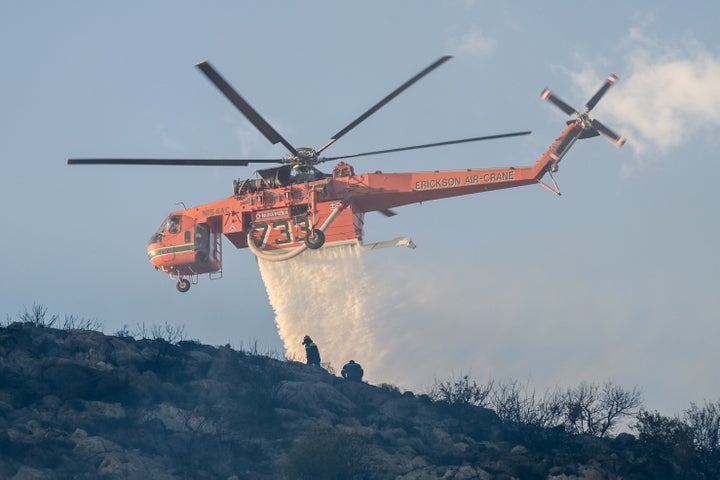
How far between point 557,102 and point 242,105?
13134mm

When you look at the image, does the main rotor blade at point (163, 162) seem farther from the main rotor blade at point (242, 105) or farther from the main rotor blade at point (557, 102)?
the main rotor blade at point (557, 102)

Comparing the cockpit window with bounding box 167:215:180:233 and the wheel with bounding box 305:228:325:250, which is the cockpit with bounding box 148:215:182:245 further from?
the wheel with bounding box 305:228:325:250

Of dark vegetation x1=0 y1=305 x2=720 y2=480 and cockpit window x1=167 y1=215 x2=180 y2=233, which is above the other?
cockpit window x1=167 y1=215 x2=180 y2=233

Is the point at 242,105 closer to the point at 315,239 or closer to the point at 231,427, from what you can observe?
the point at 315,239

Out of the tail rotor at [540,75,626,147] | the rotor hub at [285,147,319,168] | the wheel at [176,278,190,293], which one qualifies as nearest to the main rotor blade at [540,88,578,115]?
the tail rotor at [540,75,626,147]

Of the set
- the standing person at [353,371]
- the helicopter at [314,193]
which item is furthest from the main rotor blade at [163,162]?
the standing person at [353,371]

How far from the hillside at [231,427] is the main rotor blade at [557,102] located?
542 inches

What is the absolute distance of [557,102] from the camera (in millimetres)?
47375

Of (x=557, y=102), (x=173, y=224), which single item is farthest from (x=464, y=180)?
(x=173, y=224)

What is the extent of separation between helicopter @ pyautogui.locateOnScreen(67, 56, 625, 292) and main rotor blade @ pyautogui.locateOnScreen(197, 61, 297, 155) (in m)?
0.05

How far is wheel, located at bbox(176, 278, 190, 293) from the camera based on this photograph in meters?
55.1

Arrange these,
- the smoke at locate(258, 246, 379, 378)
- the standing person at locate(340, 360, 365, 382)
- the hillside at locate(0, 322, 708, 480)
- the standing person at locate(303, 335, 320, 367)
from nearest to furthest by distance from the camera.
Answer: the hillside at locate(0, 322, 708, 480) < the smoke at locate(258, 246, 379, 378) < the standing person at locate(303, 335, 320, 367) < the standing person at locate(340, 360, 365, 382)

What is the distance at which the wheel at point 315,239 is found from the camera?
4916cm

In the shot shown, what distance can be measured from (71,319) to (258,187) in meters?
10.8
